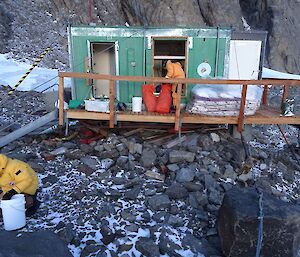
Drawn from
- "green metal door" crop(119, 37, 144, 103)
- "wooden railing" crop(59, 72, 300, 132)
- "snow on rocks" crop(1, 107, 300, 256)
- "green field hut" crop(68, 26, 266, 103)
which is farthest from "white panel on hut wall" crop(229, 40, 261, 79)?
"green metal door" crop(119, 37, 144, 103)

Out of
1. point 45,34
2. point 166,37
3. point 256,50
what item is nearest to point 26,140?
point 166,37

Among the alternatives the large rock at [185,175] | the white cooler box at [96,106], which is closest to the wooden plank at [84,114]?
the white cooler box at [96,106]

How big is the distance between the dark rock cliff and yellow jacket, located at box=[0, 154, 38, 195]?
19.5 meters

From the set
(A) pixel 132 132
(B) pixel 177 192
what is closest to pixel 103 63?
(A) pixel 132 132

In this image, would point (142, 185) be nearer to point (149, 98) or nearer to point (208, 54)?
point (149, 98)

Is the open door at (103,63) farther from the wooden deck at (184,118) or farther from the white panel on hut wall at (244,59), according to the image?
the white panel on hut wall at (244,59)

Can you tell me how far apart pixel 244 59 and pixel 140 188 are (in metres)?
5.68

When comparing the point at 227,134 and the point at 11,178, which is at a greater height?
the point at 11,178

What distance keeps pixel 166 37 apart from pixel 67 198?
5306 mm

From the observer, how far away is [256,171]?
912cm

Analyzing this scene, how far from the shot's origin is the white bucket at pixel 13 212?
5.82 meters

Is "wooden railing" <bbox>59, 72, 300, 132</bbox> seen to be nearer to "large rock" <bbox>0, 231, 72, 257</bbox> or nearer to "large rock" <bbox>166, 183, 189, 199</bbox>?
"large rock" <bbox>166, 183, 189, 199</bbox>

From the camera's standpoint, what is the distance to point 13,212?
594 centimetres

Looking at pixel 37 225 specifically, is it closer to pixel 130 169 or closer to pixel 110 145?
pixel 130 169
